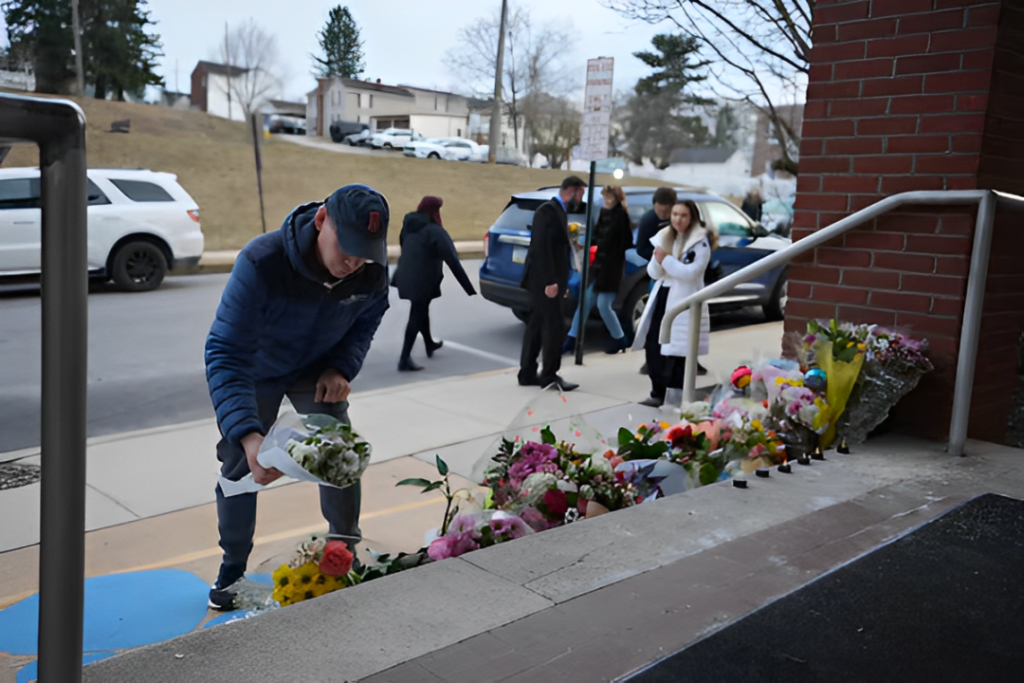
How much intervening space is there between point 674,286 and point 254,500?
13.0 feet

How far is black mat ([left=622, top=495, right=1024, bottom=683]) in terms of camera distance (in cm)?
224

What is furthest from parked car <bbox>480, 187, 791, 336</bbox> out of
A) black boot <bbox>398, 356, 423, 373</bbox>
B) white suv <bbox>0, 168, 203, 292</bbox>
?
white suv <bbox>0, 168, 203, 292</bbox>

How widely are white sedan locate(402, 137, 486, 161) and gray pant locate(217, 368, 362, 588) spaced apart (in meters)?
0.94

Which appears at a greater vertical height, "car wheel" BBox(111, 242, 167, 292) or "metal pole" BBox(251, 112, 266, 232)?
"metal pole" BBox(251, 112, 266, 232)

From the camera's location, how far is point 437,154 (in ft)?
12.2

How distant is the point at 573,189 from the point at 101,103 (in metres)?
2.62

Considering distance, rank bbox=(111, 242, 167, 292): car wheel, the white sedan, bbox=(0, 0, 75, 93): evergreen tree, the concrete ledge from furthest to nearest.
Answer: the white sedan
bbox=(111, 242, 167, 292): car wheel
bbox=(0, 0, 75, 93): evergreen tree
the concrete ledge

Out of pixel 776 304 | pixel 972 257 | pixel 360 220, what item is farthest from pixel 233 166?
pixel 776 304

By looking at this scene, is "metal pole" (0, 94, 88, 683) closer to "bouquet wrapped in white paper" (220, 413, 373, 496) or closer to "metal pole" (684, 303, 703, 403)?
"bouquet wrapped in white paper" (220, 413, 373, 496)

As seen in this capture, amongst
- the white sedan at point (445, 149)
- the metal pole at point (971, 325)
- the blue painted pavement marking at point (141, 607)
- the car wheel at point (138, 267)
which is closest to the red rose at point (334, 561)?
the blue painted pavement marking at point (141, 607)

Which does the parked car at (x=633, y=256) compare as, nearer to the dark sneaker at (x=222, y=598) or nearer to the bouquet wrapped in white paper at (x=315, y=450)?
the bouquet wrapped in white paper at (x=315, y=450)

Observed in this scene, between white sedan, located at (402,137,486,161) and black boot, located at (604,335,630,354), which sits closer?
white sedan, located at (402,137,486,161)

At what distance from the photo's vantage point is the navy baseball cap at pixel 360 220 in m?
2.99

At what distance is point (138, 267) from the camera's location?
307cm
